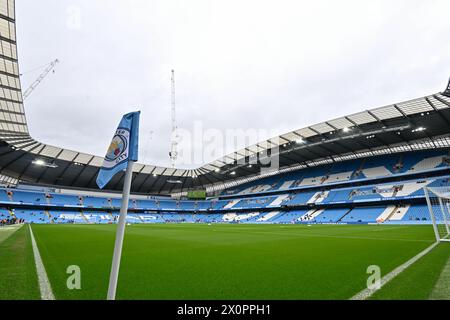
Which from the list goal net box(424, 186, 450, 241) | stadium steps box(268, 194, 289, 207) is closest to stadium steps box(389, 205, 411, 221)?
goal net box(424, 186, 450, 241)

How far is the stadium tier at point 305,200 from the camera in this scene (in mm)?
37875

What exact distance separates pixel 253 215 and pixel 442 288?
56.6 m

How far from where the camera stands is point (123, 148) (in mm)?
3365

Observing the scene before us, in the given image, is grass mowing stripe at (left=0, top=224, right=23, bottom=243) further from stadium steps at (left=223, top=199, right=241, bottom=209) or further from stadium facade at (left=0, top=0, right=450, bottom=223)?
stadium steps at (left=223, top=199, right=241, bottom=209)

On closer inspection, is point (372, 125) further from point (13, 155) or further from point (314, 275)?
point (13, 155)

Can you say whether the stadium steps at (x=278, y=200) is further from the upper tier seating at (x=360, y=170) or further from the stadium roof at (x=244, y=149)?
the stadium roof at (x=244, y=149)

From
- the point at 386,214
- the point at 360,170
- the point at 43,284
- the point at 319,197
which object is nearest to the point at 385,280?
the point at 43,284

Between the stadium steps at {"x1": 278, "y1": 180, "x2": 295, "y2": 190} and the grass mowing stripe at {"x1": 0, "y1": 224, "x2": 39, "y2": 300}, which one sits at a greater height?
the stadium steps at {"x1": 278, "y1": 180, "x2": 295, "y2": 190}

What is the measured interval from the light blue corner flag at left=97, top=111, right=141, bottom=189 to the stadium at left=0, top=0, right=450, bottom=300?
1.91 m

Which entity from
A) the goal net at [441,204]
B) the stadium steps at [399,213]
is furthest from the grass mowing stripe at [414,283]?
the stadium steps at [399,213]

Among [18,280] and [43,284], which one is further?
[18,280]

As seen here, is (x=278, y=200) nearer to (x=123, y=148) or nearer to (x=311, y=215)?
(x=311, y=215)

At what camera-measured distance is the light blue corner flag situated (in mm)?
3295
